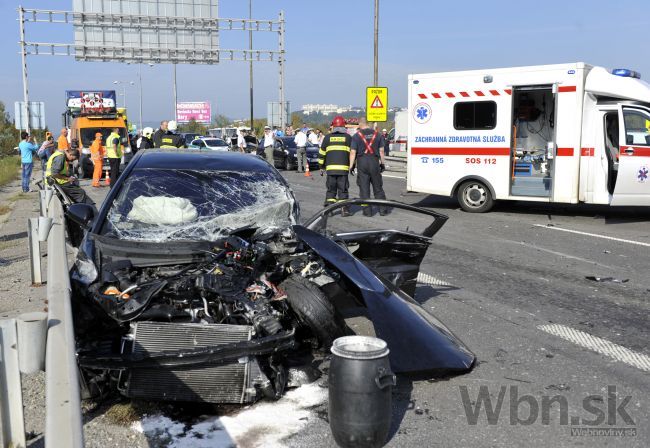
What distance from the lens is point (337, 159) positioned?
11.5 m

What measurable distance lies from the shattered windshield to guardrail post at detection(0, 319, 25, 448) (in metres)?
1.97

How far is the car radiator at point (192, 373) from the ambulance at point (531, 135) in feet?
31.5

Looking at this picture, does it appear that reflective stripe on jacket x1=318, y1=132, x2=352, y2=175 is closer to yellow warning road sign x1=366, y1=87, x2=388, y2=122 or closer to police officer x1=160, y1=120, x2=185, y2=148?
police officer x1=160, y1=120, x2=185, y2=148

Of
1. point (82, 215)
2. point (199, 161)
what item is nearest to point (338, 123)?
point (199, 161)

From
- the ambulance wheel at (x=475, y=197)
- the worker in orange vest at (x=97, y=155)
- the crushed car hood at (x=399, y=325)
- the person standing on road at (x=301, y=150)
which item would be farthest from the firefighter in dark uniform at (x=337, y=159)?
the person standing on road at (x=301, y=150)

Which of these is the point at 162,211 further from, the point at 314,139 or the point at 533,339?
the point at 314,139

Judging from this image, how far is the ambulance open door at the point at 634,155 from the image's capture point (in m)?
11.3

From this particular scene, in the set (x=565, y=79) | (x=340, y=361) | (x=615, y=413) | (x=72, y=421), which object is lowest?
(x=615, y=413)

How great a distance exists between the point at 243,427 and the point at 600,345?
2972mm

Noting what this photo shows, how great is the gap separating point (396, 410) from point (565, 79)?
382 inches

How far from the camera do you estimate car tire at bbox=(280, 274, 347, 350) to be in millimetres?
4035

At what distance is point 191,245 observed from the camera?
15.4 feet

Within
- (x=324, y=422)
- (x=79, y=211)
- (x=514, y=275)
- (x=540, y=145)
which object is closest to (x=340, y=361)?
(x=324, y=422)

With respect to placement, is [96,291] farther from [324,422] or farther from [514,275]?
[514,275]
